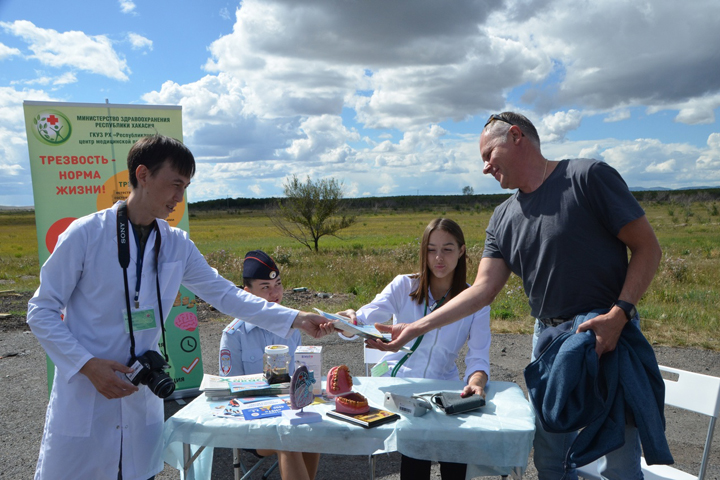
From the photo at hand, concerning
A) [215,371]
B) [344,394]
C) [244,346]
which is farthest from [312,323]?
[215,371]

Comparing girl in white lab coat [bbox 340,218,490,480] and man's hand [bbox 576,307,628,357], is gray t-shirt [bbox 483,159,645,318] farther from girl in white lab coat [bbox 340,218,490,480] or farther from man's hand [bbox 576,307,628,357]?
girl in white lab coat [bbox 340,218,490,480]

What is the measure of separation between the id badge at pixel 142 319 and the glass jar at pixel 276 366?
29.8 inches

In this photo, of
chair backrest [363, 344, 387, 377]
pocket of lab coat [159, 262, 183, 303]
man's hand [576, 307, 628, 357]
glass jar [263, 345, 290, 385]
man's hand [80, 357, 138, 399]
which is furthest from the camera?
chair backrest [363, 344, 387, 377]

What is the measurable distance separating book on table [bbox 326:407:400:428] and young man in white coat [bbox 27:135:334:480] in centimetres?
87

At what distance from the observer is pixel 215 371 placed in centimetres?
619

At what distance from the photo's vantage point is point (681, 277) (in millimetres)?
11250

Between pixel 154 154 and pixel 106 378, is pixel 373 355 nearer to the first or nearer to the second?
pixel 106 378

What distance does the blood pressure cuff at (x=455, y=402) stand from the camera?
A: 2428mm

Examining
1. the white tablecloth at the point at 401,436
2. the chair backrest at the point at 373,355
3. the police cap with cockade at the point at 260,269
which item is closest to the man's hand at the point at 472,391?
the white tablecloth at the point at 401,436

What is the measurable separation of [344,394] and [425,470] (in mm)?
834

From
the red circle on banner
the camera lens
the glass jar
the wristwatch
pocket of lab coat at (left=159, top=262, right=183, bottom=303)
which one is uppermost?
the red circle on banner

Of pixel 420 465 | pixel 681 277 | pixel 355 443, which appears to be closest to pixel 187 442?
pixel 355 443

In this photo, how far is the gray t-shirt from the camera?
2312mm

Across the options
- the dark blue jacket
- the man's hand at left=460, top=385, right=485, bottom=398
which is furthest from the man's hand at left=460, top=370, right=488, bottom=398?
the dark blue jacket
